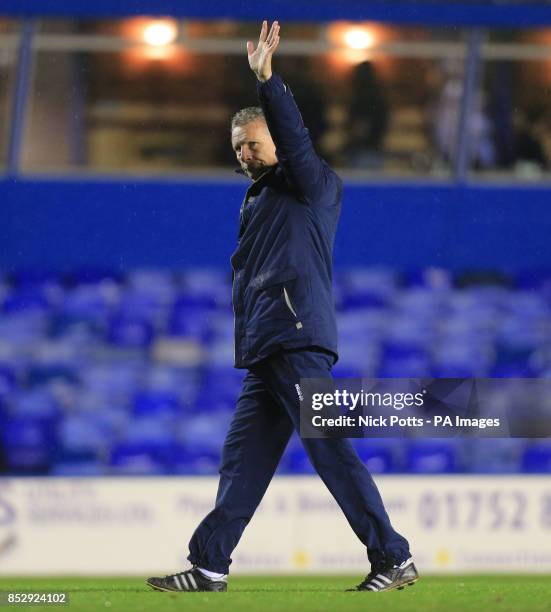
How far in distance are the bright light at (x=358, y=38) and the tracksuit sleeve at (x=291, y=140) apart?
7729 mm

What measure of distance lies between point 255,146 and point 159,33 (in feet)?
25.9

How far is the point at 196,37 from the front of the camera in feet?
40.0

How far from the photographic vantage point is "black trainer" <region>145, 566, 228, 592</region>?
462 centimetres

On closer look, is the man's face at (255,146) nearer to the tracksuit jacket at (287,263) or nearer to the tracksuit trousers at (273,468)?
the tracksuit jacket at (287,263)

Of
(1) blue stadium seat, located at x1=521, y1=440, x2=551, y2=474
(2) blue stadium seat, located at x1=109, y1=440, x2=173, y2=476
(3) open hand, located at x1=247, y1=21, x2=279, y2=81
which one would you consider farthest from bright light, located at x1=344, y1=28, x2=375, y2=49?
(3) open hand, located at x1=247, y1=21, x2=279, y2=81

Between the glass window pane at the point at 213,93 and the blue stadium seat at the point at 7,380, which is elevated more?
the glass window pane at the point at 213,93

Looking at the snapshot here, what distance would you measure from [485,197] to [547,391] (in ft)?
14.5

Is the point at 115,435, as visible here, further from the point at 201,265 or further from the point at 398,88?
the point at 398,88

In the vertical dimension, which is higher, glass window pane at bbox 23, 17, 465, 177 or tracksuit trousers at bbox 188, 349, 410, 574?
glass window pane at bbox 23, 17, 465, 177

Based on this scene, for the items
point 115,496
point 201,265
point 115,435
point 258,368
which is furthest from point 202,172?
point 258,368

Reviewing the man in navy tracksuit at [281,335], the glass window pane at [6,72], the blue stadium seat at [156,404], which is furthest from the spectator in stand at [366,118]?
the man in navy tracksuit at [281,335]

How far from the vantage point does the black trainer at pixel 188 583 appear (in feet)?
15.1

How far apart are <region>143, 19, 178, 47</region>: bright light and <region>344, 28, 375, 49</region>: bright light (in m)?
1.42

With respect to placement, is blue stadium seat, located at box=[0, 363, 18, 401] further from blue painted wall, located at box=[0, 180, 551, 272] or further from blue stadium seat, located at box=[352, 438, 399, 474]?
blue stadium seat, located at box=[352, 438, 399, 474]
